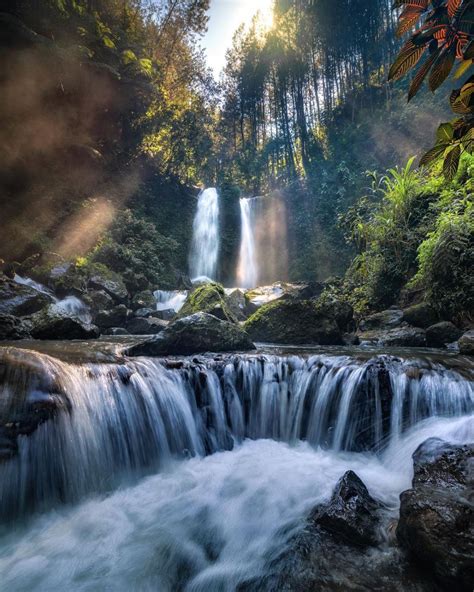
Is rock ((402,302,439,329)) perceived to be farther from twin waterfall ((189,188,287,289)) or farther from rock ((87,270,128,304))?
twin waterfall ((189,188,287,289))

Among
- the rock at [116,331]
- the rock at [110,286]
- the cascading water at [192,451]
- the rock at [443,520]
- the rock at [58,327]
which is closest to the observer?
the rock at [443,520]

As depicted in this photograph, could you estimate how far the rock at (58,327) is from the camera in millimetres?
7879

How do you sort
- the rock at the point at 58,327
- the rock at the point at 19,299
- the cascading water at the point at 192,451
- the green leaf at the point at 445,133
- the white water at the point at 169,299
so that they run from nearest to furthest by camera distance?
the green leaf at the point at 445,133, the cascading water at the point at 192,451, the rock at the point at 58,327, the rock at the point at 19,299, the white water at the point at 169,299

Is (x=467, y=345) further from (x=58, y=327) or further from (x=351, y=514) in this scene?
(x=58, y=327)

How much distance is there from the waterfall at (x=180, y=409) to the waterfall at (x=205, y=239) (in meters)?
16.6

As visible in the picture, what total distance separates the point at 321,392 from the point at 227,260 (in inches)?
743

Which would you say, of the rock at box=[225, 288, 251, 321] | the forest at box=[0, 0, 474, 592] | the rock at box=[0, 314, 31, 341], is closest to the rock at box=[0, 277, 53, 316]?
the forest at box=[0, 0, 474, 592]

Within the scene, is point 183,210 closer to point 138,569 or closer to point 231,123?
point 231,123

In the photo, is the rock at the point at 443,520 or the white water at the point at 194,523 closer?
the rock at the point at 443,520

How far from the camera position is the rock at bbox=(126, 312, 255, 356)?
21.4ft

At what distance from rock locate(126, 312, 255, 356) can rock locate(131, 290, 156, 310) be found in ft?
24.0

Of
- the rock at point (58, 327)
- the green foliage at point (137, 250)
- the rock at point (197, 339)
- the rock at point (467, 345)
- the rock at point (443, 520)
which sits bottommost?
the rock at point (443, 520)

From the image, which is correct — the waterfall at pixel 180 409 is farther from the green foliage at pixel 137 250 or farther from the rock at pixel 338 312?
the green foliage at pixel 137 250

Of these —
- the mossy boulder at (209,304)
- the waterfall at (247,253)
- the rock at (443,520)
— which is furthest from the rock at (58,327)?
the waterfall at (247,253)
